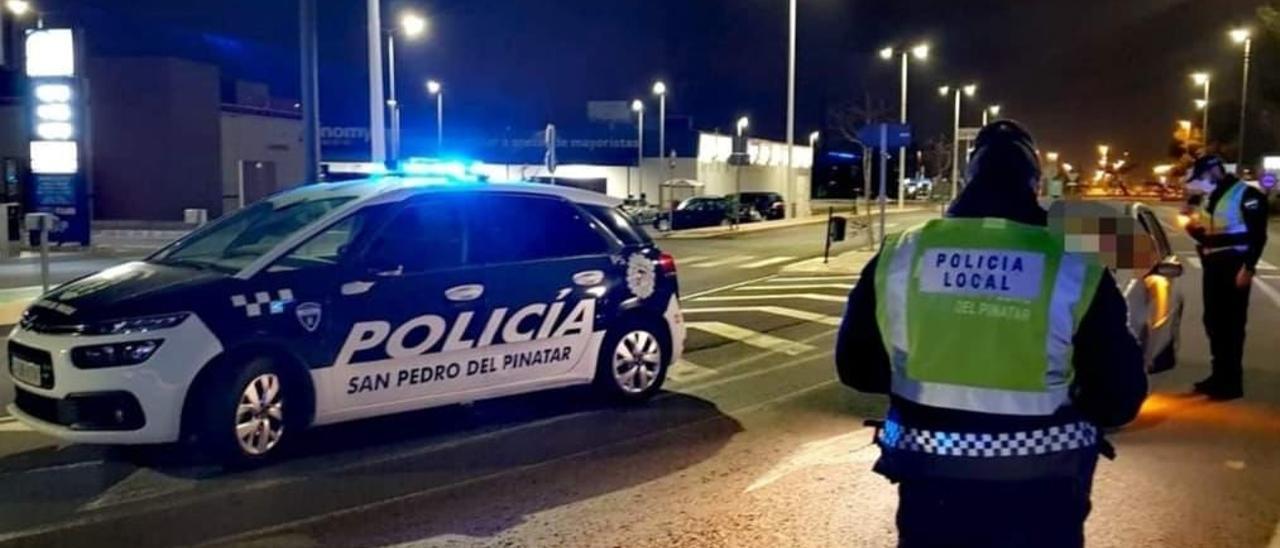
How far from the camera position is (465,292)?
25.3ft

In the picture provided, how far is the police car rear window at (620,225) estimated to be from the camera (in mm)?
8781

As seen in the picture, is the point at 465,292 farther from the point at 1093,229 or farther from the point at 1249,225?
the point at 1249,225

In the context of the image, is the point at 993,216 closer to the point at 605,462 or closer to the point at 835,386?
the point at 605,462

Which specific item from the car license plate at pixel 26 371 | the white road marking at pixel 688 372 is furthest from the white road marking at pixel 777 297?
the car license plate at pixel 26 371

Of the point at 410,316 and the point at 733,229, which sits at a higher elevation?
the point at 410,316

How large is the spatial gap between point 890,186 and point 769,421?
79702 millimetres

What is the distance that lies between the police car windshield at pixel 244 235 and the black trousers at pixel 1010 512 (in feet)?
17.2

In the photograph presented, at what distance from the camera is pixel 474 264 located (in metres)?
7.86

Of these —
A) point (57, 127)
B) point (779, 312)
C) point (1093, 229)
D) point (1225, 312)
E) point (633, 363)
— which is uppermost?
point (57, 127)

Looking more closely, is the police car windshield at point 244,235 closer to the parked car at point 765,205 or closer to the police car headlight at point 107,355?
the police car headlight at point 107,355

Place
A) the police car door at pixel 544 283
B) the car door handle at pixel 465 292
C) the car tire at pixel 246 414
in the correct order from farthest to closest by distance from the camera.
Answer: the police car door at pixel 544 283
the car door handle at pixel 465 292
the car tire at pixel 246 414

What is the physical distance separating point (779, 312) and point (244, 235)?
8.47m

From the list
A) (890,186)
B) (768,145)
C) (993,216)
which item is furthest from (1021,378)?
(890,186)

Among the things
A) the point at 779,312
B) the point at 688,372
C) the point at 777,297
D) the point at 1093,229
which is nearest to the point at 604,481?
the point at 1093,229
